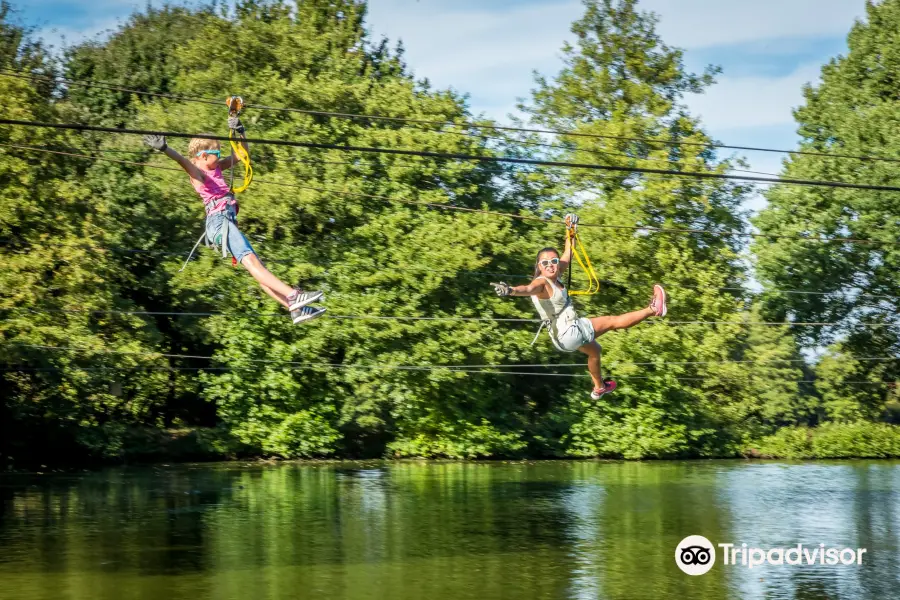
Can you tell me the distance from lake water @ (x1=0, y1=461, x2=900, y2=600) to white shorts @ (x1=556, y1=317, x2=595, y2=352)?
304 cm

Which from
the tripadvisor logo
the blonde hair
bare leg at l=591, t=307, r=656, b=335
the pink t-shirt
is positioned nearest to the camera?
the pink t-shirt

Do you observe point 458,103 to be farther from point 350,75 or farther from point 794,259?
point 794,259

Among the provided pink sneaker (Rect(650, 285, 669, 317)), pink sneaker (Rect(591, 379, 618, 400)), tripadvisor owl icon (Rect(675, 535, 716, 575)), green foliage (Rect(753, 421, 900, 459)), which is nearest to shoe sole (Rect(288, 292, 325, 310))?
pink sneaker (Rect(650, 285, 669, 317))

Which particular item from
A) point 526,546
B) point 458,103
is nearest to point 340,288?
point 458,103

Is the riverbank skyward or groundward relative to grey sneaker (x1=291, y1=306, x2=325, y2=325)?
groundward

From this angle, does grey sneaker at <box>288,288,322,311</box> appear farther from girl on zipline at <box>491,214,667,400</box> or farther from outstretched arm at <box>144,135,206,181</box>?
girl on zipline at <box>491,214,667,400</box>

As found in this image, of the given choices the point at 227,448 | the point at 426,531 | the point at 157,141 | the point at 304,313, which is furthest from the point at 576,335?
the point at 227,448

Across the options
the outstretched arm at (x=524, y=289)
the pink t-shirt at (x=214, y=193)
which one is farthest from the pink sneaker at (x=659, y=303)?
the pink t-shirt at (x=214, y=193)

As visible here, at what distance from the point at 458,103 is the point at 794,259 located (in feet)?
42.4

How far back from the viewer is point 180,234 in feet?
102

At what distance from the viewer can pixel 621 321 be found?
13.0 metres

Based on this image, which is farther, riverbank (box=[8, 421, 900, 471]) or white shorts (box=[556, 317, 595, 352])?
riverbank (box=[8, 421, 900, 471])

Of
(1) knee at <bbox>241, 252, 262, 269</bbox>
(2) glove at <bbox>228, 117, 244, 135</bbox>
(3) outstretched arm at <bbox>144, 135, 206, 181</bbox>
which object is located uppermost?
(2) glove at <bbox>228, 117, 244, 135</bbox>

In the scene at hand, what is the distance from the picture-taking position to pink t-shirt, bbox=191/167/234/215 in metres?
12.0
